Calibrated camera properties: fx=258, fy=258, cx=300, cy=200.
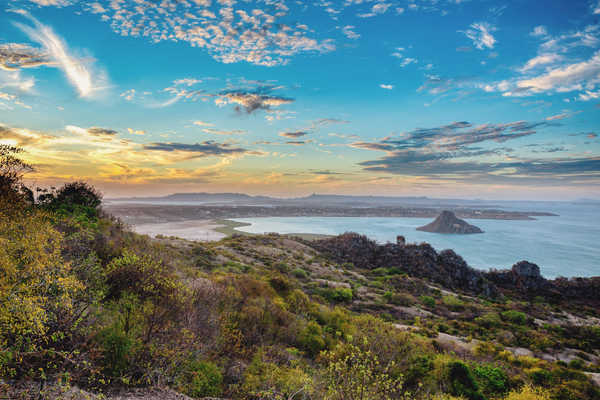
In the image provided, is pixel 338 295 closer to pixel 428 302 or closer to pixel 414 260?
pixel 428 302

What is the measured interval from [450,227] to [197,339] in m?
163

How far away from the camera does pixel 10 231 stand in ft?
28.0

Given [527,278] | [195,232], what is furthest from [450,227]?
[195,232]

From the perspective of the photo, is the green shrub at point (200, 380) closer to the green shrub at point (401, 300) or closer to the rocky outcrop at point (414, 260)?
the green shrub at point (401, 300)

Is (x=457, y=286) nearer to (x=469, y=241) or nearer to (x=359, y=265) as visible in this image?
(x=359, y=265)

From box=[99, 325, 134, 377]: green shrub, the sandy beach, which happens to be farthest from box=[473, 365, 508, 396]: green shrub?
the sandy beach

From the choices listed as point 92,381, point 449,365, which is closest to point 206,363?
point 92,381

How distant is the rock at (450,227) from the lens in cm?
14262

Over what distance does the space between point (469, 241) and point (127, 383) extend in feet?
442

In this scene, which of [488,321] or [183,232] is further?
[183,232]

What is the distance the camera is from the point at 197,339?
8695 mm

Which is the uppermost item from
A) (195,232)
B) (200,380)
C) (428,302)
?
(200,380)

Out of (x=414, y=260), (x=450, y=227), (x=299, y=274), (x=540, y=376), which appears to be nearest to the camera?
(x=540, y=376)

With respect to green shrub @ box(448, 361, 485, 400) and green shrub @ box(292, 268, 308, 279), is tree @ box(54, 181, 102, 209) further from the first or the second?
green shrub @ box(448, 361, 485, 400)
